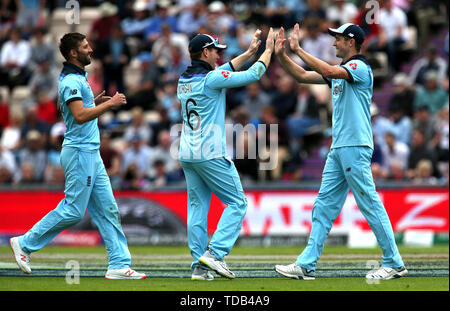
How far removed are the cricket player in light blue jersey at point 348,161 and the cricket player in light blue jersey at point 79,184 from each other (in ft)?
6.44

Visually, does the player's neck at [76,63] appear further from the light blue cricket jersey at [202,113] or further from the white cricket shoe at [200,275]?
the white cricket shoe at [200,275]

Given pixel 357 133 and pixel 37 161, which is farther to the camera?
pixel 37 161

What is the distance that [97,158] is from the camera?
10.1 metres

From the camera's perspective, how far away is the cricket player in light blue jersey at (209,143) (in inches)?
389

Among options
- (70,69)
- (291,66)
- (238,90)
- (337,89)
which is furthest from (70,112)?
(238,90)

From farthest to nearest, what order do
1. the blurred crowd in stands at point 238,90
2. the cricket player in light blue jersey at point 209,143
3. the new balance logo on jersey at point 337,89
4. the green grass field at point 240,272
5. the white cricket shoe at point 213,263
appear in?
the blurred crowd in stands at point 238,90, the new balance logo on jersey at point 337,89, the cricket player in light blue jersey at point 209,143, the white cricket shoe at point 213,263, the green grass field at point 240,272

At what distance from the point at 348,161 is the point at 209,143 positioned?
5.25 feet

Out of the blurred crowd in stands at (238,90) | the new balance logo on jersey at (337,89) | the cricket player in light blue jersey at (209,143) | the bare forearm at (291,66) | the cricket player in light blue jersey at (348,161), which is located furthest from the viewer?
the blurred crowd in stands at (238,90)

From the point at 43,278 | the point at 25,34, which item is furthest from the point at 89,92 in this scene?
the point at 25,34

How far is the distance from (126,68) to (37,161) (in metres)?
4.34

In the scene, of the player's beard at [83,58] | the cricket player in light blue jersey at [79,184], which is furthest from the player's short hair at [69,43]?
the player's beard at [83,58]

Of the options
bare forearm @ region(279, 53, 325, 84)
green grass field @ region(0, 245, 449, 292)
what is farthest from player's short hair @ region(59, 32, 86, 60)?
green grass field @ region(0, 245, 449, 292)

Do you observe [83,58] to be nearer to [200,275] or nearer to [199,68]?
[199,68]
